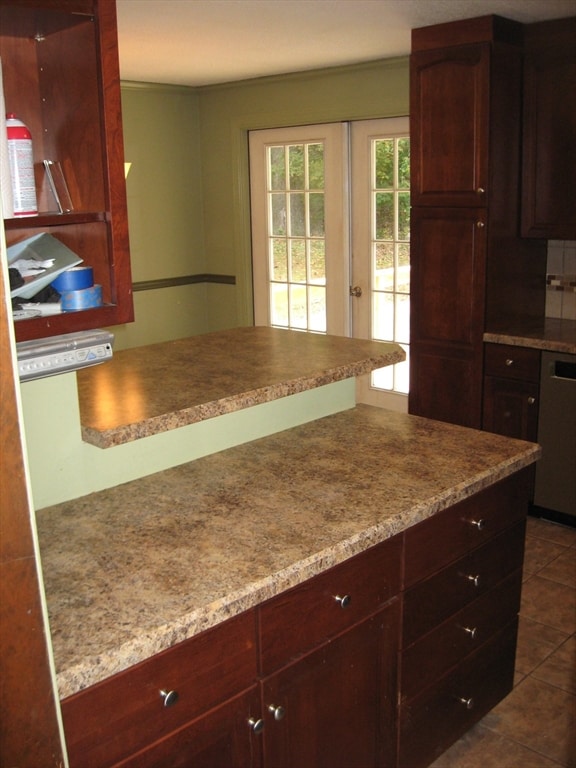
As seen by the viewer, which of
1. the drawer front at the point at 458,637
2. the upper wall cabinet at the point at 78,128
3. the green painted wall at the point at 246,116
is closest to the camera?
the upper wall cabinet at the point at 78,128

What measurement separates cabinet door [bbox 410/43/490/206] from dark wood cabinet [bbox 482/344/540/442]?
0.74 metres

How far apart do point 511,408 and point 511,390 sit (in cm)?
9

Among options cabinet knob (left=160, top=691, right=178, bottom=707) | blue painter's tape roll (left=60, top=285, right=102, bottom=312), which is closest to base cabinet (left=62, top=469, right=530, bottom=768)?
cabinet knob (left=160, top=691, right=178, bottom=707)

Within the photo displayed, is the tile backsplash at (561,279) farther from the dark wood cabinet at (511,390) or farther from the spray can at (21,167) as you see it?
the spray can at (21,167)

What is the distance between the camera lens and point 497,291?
3.93 meters

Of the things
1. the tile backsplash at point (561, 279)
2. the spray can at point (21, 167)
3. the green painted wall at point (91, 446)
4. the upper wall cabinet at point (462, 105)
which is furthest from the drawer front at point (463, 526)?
the tile backsplash at point (561, 279)

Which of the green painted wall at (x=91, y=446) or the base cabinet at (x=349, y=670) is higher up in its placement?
the green painted wall at (x=91, y=446)

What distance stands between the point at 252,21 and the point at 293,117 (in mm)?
1692

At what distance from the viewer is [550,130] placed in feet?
12.4

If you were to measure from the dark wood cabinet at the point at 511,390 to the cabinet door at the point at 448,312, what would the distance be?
58mm

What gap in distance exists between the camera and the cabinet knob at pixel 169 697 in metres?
1.43

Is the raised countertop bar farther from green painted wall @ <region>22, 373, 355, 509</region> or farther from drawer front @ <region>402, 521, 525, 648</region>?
drawer front @ <region>402, 521, 525, 648</region>

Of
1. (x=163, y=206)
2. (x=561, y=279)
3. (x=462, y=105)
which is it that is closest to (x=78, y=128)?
(x=462, y=105)

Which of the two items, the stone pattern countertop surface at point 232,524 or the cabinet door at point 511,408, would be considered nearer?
the stone pattern countertop surface at point 232,524
